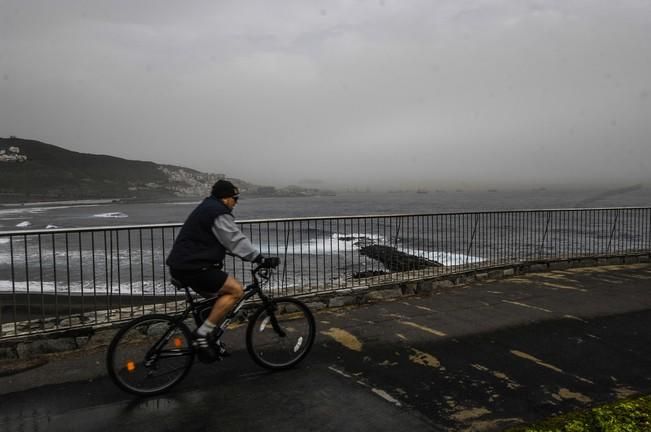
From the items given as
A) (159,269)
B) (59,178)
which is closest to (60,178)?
(59,178)

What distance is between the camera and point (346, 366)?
4609mm

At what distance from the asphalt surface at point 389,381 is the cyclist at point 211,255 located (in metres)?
0.53

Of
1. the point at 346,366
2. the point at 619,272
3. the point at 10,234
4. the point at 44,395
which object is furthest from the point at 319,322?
the point at 619,272

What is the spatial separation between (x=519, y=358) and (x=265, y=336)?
8.99 feet

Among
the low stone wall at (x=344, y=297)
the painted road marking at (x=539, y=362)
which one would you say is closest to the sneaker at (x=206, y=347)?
the low stone wall at (x=344, y=297)

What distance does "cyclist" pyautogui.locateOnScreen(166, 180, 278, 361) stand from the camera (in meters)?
4.09

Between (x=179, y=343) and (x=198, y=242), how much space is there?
3.20ft

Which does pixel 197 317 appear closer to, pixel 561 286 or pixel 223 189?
pixel 223 189

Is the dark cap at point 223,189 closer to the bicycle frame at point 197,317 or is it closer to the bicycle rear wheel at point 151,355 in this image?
the bicycle frame at point 197,317

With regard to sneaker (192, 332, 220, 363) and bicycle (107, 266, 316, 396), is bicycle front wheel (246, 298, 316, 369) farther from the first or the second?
sneaker (192, 332, 220, 363)

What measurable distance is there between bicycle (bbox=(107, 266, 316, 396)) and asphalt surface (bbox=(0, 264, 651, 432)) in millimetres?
143

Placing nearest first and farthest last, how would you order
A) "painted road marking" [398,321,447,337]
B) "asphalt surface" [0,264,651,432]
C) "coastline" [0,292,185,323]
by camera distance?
"asphalt surface" [0,264,651,432] → "painted road marking" [398,321,447,337] → "coastline" [0,292,185,323]

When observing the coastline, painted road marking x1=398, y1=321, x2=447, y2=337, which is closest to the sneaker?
painted road marking x1=398, y1=321, x2=447, y2=337

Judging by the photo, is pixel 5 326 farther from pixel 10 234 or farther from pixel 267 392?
pixel 267 392
